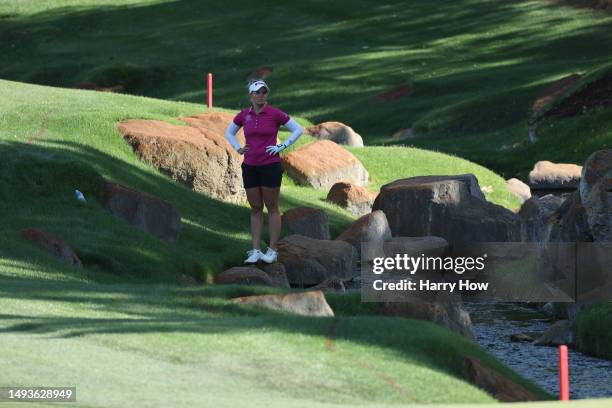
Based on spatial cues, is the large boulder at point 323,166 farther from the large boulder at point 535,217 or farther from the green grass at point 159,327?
the green grass at point 159,327

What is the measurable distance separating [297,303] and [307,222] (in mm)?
11123

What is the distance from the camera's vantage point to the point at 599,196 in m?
20.6

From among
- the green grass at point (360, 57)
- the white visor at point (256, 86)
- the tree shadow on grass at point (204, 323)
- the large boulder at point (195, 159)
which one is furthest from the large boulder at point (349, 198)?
the tree shadow on grass at point (204, 323)

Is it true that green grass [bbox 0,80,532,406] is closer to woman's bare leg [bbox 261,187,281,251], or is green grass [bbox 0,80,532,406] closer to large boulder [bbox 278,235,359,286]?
large boulder [bbox 278,235,359,286]

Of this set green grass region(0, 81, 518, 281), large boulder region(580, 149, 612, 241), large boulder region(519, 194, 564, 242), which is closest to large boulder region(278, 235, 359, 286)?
green grass region(0, 81, 518, 281)

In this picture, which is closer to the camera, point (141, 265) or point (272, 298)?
point (272, 298)

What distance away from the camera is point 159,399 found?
420 inches

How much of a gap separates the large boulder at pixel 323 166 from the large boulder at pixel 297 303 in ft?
52.6

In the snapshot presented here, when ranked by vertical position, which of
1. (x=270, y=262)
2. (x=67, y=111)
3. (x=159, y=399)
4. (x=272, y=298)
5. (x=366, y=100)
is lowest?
(x=159, y=399)

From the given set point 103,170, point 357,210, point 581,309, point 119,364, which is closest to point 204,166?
point 103,170

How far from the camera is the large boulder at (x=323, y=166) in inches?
1284

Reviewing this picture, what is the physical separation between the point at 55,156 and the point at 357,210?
833 centimetres

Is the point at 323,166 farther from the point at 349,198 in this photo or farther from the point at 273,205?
the point at 273,205

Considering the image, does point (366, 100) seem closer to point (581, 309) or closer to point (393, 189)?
point (393, 189)
